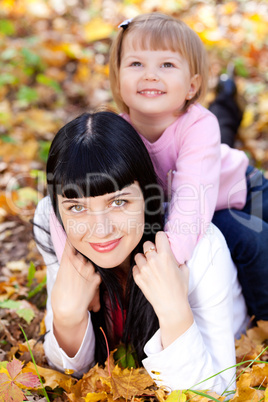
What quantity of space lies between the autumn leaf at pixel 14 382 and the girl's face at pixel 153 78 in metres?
1.20

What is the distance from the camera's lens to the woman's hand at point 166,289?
5.31 ft

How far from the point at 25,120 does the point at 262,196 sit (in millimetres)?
2490

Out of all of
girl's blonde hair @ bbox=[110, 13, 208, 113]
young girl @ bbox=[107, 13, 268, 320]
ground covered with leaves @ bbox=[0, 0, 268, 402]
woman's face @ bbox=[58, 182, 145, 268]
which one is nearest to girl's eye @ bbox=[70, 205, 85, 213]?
woman's face @ bbox=[58, 182, 145, 268]

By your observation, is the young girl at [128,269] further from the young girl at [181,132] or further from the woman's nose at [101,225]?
the young girl at [181,132]

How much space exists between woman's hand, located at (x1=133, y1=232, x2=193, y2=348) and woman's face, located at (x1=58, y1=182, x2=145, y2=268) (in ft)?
0.34

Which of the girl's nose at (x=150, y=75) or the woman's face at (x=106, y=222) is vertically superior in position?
the girl's nose at (x=150, y=75)

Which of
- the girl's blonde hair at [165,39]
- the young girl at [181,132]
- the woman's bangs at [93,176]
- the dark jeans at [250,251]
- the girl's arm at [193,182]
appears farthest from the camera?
the dark jeans at [250,251]

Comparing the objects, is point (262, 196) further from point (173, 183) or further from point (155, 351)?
point (155, 351)

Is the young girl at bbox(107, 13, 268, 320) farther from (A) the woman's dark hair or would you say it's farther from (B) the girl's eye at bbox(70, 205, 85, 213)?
(B) the girl's eye at bbox(70, 205, 85, 213)

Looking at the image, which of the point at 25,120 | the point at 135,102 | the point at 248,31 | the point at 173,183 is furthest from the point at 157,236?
the point at 248,31

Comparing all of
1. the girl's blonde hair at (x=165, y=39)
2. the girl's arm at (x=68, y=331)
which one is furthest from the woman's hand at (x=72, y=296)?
the girl's blonde hair at (x=165, y=39)

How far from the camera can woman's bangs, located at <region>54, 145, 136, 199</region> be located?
1578 mm

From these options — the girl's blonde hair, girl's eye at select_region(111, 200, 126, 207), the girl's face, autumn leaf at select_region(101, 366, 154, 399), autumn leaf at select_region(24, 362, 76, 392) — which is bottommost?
autumn leaf at select_region(24, 362, 76, 392)

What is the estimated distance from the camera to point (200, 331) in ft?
6.05
